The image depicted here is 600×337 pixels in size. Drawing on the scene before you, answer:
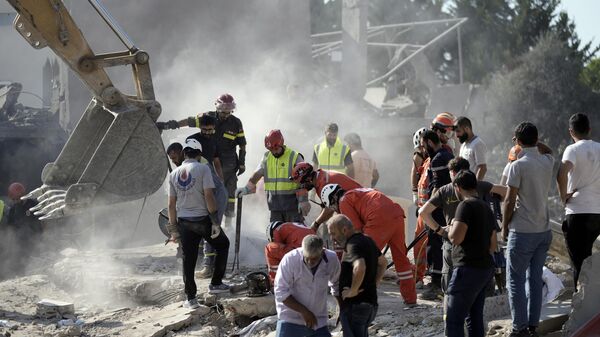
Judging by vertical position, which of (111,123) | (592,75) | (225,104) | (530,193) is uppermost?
(592,75)

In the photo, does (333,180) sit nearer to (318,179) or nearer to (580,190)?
(318,179)

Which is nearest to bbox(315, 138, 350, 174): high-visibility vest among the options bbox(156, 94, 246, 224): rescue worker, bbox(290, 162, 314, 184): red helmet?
bbox(156, 94, 246, 224): rescue worker

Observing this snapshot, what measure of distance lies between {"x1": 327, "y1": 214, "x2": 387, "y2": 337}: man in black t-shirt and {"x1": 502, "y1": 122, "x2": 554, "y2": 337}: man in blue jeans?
1.32 m

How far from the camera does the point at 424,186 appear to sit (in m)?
9.55

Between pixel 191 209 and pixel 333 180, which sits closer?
pixel 333 180

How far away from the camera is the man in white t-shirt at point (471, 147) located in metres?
9.62

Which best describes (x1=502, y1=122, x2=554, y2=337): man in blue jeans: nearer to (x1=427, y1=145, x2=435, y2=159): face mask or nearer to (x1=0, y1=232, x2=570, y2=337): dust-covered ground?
(x1=0, y1=232, x2=570, y2=337): dust-covered ground

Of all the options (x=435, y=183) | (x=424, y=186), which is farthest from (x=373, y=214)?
(x=424, y=186)

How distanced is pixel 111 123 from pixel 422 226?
424 centimetres

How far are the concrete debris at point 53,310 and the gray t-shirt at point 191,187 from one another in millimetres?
1919

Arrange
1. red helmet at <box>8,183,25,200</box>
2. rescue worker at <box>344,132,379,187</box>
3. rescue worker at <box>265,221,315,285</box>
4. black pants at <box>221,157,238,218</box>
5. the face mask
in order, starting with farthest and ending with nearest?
red helmet at <box>8,183,25,200</box>, rescue worker at <box>344,132,379,187</box>, black pants at <box>221,157,238,218</box>, the face mask, rescue worker at <box>265,221,315,285</box>

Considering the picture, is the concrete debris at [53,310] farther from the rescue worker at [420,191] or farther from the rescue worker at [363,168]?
the rescue worker at [363,168]

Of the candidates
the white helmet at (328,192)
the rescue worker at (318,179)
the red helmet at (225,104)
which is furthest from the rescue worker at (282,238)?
the red helmet at (225,104)

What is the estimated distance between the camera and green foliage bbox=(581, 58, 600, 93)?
37.4 metres
